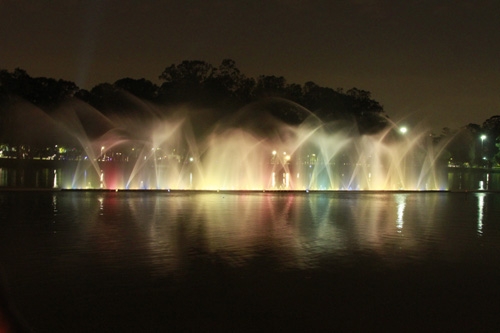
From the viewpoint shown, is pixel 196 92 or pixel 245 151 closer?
pixel 245 151

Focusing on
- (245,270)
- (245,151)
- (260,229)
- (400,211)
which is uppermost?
(245,151)

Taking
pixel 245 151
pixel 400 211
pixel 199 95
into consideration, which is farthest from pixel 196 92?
pixel 400 211

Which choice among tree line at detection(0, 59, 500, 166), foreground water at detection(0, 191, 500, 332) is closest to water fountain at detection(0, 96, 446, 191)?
tree line at detection(0, 59, 500, 166)

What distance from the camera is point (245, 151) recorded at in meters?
45.4

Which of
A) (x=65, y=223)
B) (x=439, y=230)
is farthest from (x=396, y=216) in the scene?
(x=65, y=223)

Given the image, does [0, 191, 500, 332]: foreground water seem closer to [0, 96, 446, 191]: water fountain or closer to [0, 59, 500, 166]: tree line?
[0, 96, 446, 191]: water fountain

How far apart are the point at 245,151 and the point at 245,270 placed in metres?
36.5

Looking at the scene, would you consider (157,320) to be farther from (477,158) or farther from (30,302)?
(477,158)

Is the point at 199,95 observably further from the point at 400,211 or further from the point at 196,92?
the point at 400,211

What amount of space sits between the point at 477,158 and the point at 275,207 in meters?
112

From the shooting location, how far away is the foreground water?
6.64 metres

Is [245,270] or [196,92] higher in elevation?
[196,92]

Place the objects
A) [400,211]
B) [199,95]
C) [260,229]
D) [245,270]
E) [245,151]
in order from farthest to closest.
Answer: [199,95]
[245,151]
[400,211]
[260,229]
[245,270]

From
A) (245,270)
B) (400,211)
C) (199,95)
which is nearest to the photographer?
(245,270)
